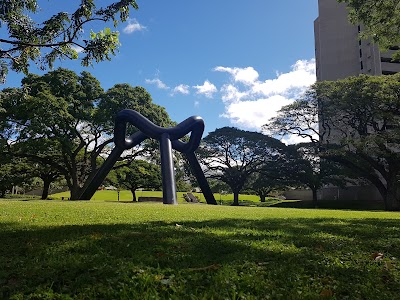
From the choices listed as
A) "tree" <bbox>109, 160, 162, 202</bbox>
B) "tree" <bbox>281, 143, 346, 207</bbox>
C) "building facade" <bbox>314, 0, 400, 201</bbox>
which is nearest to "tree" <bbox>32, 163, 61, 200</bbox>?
"tree" <bbox>109, 160, 162, 202</bbox>

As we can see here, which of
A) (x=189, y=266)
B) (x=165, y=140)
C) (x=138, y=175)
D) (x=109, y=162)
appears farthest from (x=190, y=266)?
(x=138, y=175)

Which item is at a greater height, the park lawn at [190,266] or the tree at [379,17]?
the tree at [379,17]

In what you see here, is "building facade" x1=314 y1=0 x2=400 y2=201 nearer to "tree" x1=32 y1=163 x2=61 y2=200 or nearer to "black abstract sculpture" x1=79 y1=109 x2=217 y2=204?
"black abstract sculpture" x1=79 y1=109 x2=217 y2=204

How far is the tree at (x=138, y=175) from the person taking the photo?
137 feet

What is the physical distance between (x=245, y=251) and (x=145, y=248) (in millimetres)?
1411

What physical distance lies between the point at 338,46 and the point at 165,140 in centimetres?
4817

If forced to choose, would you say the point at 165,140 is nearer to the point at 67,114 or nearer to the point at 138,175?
the point at 67,114

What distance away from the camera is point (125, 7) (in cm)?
728

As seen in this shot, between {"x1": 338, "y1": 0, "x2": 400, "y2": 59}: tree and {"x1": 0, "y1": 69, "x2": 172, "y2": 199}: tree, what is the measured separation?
906 inches

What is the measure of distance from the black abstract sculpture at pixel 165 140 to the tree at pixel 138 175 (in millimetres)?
13489

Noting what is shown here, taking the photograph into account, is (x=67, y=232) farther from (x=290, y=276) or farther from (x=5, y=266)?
(x=290, y=276)

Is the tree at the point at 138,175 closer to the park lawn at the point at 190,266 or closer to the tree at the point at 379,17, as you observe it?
the tree at the point at 379,17

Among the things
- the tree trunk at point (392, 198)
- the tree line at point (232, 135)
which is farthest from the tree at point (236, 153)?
the tree trunk at point (392, 198)

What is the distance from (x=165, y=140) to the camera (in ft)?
74.1
